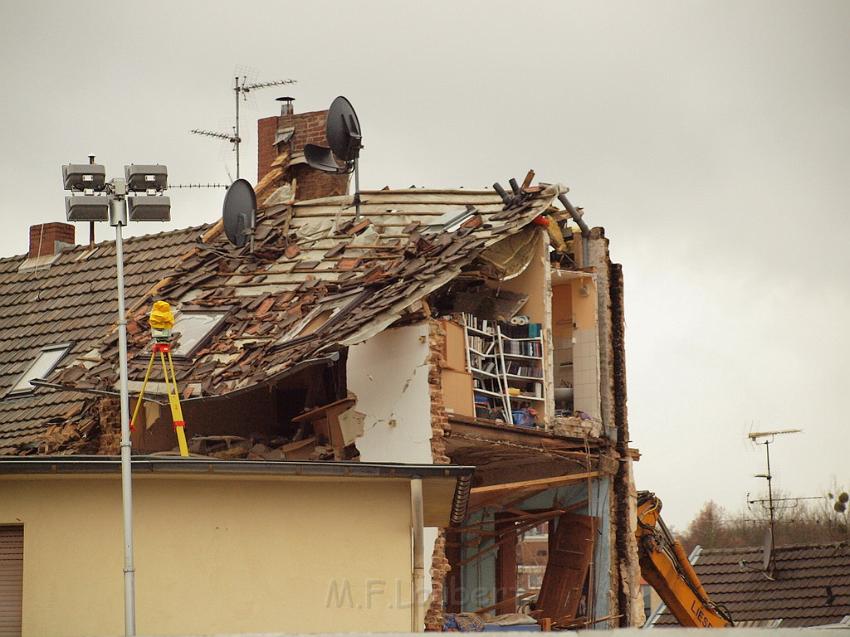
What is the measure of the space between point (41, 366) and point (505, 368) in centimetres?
838

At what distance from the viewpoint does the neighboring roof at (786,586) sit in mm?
34625

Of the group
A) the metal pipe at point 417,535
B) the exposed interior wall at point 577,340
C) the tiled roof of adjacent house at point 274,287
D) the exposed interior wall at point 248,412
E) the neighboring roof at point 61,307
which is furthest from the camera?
the exposed interior wall at point 577,340

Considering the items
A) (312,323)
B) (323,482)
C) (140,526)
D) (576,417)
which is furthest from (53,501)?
(576,417)

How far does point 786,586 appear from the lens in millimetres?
35781

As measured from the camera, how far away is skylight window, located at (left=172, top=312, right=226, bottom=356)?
23.0 meters

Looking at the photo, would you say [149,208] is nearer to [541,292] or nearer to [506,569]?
[541,292]

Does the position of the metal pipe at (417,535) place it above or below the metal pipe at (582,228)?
below

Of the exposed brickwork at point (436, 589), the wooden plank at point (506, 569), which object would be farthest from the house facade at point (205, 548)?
the wooden plank at point (506, 569)

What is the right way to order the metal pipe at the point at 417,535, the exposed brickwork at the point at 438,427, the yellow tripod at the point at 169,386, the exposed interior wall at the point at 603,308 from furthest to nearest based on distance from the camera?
1. the exposed interior wall at the point at 603,308
2. the exposed brickwork at the point at 438,427
3. the yellow tripod at the point at 169,386
4. the metal pipe at the point at 417,535

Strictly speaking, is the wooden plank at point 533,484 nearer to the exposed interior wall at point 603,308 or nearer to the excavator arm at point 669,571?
the exposed interior wall at point 603,308

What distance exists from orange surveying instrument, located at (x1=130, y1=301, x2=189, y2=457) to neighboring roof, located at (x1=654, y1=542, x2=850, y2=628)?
16194 millimetres

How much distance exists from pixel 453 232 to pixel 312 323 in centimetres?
317

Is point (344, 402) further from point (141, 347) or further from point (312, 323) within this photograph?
point (141, 347)

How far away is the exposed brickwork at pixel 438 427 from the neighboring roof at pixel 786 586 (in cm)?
1381
